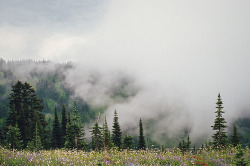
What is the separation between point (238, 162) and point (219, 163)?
7.74 feet

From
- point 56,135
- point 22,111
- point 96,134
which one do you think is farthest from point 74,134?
point 56,135

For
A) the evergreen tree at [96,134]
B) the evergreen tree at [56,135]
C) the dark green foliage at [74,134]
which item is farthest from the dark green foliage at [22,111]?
the evergreen tree at [56,135]

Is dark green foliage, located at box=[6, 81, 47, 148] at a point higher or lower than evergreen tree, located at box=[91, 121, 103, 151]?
higher

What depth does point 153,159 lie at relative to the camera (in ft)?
29.7

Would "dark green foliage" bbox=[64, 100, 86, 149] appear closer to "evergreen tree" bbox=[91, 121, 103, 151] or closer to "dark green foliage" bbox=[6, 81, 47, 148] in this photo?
"evergreen tree" bbox=[91, 121, 103, 151]

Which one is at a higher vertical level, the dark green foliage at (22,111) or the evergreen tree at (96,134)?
the dark green foliage at (22,111)

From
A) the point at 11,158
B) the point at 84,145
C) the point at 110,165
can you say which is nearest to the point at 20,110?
the point at 84,145

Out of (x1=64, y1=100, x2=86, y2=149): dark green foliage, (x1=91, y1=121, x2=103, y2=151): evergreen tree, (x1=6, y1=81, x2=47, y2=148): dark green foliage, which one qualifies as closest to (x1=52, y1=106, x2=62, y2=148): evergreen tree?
(x1=91, y1=121, x2=103, y2=151): evergreen tree

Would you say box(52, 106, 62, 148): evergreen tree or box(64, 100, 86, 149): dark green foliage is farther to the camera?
box(52, 106, 62, 148): evergreen tree

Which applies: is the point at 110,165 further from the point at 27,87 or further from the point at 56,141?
the point at 56,141

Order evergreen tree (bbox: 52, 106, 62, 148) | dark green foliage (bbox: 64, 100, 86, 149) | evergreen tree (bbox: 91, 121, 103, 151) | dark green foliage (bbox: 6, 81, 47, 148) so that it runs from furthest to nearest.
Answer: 1. evergreen tree (bbox: 52, 106, 62, 148)
2. dark green foliage (bbox: 64, 100, 86, 149)
3. dark green foliage (bbox: 6, 81, 47, 148)
4. evergreen tree (bbox: 91, 121, 103, 151)

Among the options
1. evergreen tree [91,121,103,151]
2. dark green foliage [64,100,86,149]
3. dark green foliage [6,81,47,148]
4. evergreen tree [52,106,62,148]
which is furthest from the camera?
evergreen tree [52,106,62,148]

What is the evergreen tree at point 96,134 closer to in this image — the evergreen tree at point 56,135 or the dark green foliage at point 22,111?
the dark green foliage at point 22,111

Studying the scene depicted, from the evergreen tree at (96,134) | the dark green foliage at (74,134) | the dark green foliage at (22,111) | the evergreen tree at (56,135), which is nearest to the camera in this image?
the evergreen tree at (96,134)
